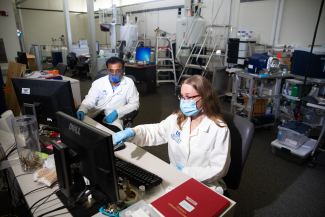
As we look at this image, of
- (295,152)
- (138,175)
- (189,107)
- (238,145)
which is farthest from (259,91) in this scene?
(138,175)

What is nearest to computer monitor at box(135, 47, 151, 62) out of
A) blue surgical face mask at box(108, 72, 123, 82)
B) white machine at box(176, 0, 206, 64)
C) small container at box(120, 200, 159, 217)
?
white machine at box(176, 0, 206, 64)

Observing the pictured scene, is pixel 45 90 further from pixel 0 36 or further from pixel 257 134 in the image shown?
pixel 0 36

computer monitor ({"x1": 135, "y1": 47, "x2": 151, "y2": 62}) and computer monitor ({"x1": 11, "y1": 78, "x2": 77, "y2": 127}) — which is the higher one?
computer monitor ({"x1": 135, "y1": 47, "x2": 151, "y2": 62})

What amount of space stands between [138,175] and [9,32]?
4882mm

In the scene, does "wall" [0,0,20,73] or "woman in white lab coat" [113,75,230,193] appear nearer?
"woman in white lab coat" [113,75,230,193]

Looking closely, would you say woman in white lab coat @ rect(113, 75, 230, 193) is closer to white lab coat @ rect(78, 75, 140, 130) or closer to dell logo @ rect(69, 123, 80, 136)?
dell logo @ rect(69, 123, 80, 136)

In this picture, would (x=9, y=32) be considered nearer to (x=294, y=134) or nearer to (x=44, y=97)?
(x=44, y=97)

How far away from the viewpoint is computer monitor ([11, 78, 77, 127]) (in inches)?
49.0

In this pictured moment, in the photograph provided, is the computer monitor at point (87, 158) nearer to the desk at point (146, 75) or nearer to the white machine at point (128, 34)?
the desk at point (146, 75)

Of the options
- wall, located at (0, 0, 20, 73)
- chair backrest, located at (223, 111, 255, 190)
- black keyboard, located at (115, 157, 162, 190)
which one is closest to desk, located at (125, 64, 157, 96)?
wall, located at (0, 0, 20, 73)

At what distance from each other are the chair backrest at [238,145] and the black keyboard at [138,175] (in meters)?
0.51

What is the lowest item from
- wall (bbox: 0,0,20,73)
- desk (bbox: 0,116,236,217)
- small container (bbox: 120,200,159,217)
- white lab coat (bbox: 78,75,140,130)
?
desk (bbox: 0,116,236,217)

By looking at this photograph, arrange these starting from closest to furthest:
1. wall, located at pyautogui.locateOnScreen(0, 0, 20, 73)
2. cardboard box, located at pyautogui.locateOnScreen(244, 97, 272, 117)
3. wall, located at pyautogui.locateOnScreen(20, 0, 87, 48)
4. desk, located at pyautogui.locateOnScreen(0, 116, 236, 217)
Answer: desk, located at pyautogui.locateOnScreen(0, 116, 236, 217), cardboard box, located at pyautogui.locateOnScreen(244, 97, 272, 117), wall, located at pyautogui.locateOnScreen(0, 0, 20, 73), wall, located at pyautogui.locateOnScreen(20, 0, 87, 48)

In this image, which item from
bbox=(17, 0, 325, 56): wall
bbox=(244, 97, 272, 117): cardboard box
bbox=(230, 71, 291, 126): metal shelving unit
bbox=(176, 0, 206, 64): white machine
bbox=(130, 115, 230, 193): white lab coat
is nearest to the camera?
bbox=(130, 115, 230, 193): white lab coat
